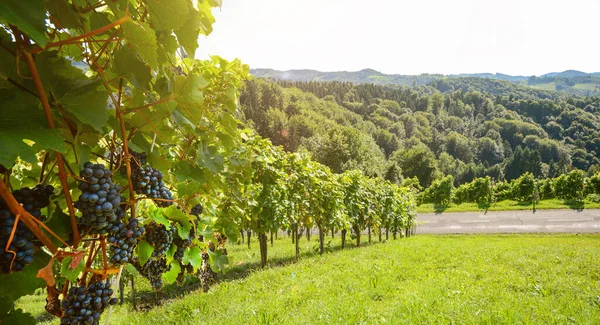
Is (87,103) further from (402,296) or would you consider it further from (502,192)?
(502,192)

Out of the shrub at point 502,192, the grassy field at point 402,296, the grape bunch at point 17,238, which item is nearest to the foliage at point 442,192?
the shrub at point 502,192

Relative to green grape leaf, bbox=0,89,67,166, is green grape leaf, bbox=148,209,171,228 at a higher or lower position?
lower

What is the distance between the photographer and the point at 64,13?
941 millimetres

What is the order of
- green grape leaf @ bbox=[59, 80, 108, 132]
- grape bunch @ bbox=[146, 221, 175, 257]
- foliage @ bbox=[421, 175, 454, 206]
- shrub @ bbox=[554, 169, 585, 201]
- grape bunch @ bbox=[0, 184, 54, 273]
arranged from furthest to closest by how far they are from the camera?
foliage @ bbox=[421, 175, 454, 206], shrub @ bbox=[554, 169, 585, 201], grape bunch @ bbox=[146, 221, 175, 257], green grape leaf @ bbox=[59, 80, 108, 132], grape bunch @ bbox=[0, 184, 54, 273]

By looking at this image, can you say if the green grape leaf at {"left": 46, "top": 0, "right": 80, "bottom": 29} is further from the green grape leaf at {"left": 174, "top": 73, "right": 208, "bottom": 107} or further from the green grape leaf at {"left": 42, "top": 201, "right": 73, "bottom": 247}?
the green grape leaf at {"left": 42, "top": 201, "right": 73, "bottom": 247}

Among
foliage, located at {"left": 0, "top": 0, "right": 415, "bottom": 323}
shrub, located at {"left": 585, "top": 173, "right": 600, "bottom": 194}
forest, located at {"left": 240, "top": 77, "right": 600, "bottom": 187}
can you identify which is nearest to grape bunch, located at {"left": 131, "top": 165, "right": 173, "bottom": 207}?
foliage, located at {"left": 0, "top": 0, "right": 415, "bottom": 323}

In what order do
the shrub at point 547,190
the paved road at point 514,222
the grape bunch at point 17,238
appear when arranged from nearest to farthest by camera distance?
the grape bunch at point 17,238, the paved road at point 514,222, the shrub at point 547,190

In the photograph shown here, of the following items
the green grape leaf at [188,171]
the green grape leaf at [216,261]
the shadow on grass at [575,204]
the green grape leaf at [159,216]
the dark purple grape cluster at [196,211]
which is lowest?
the shadow on grass at [575,204]

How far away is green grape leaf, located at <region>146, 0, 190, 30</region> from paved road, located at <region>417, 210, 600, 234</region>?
2812cm

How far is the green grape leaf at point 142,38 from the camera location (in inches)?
34.0

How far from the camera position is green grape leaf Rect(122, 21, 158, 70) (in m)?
0.86

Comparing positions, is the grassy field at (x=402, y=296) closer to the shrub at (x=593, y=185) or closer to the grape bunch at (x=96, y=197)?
the grape bunch at (x=96, y=197)

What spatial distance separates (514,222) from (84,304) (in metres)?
32.3

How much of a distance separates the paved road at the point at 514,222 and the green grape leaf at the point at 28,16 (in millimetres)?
28436
